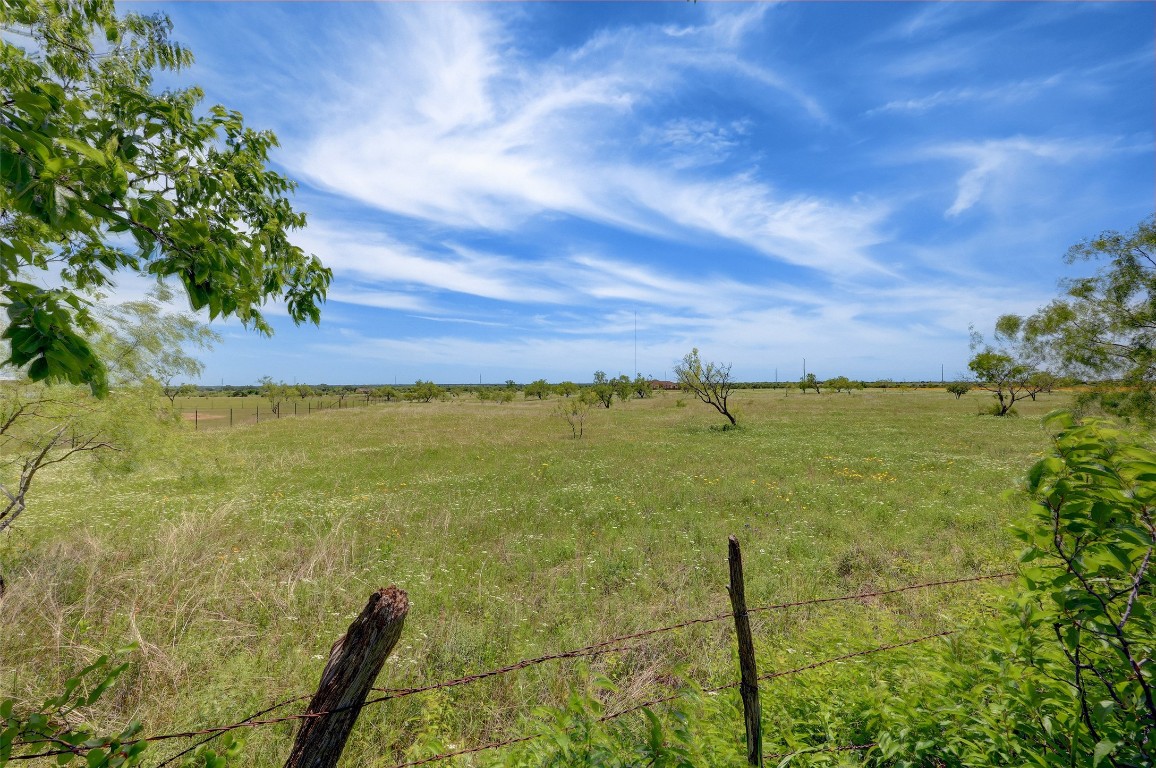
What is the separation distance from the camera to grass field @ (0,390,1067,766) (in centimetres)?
511

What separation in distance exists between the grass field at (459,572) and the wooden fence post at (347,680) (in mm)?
1747

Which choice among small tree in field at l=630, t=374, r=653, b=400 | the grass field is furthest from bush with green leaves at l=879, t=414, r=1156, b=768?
small tree in field at l=630, t=374, r=653, b=400

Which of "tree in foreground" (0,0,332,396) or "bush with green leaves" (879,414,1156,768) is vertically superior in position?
"tree in foreground" (0,0,332,396)

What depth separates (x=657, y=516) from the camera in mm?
12531

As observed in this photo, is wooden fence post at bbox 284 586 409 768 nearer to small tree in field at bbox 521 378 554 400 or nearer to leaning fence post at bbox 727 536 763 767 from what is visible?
leaning fence post at bbox 727 536 763 767

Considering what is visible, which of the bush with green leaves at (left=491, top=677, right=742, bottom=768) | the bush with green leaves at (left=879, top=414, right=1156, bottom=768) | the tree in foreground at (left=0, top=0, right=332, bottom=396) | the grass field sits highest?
the tree in foreground at (left=0, top=0, right=332, bottom=396)

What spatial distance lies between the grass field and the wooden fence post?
5.73 ft

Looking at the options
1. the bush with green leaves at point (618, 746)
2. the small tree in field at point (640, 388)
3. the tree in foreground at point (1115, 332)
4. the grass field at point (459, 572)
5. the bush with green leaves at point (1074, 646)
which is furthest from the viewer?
the small tree in field at point (640, 388)

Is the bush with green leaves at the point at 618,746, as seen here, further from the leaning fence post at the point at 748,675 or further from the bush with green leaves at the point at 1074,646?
the bush with green leaves at the point at 1074,646

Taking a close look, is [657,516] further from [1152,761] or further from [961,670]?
[1152,761]

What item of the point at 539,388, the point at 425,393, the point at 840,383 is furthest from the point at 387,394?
the point at 840,383

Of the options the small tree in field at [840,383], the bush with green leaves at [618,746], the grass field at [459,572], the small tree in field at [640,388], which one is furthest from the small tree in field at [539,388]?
the bush with green leaves at [618,746]

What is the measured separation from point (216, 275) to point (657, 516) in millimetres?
11251

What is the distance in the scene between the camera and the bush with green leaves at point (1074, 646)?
212 cm
